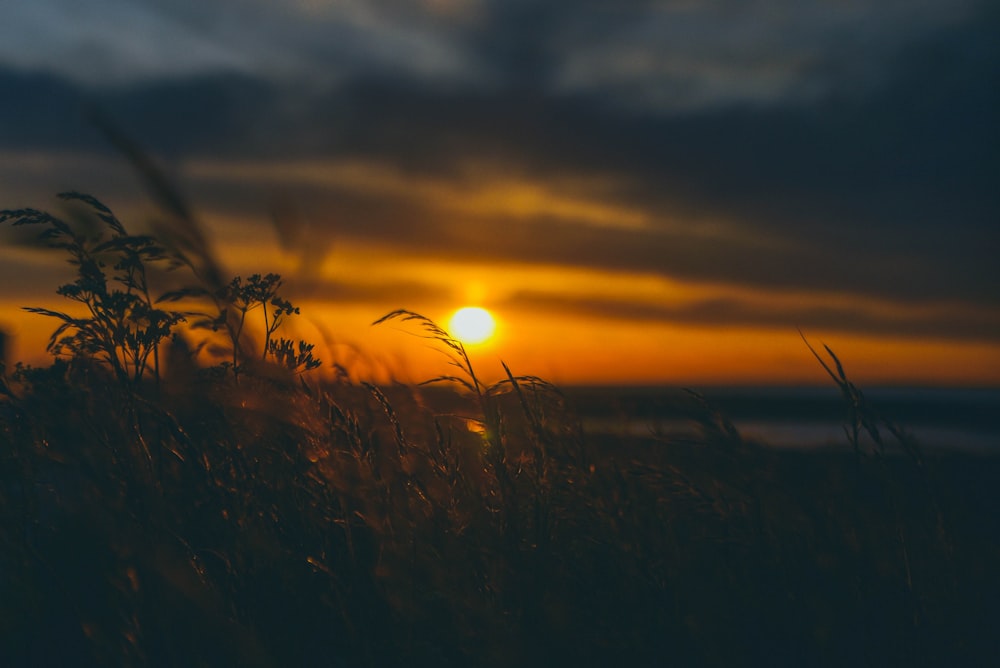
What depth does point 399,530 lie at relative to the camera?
10.4 feet

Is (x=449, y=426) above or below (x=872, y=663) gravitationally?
above

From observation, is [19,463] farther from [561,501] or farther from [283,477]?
[561,501]

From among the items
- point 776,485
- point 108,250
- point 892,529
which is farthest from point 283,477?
point 892,529

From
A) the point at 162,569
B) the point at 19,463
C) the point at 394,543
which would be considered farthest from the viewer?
the point at 19,463

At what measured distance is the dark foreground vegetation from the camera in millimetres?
2818

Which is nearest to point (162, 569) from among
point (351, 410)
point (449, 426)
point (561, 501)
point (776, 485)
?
point (351, 410)

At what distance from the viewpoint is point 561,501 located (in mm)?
3322

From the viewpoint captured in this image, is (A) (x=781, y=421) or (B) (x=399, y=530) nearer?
(B) (x=399, y=530)

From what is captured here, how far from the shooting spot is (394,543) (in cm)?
305

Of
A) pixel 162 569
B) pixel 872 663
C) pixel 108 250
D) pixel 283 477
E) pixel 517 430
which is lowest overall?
pixel 872 663

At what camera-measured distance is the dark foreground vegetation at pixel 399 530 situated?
9.25 feet

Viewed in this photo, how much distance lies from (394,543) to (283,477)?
578mm

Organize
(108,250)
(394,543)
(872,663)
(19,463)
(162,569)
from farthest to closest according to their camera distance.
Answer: (108,250) < (19,463) < (394,543) < (872,663) < (162,569)

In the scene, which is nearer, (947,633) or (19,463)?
(947,633)
